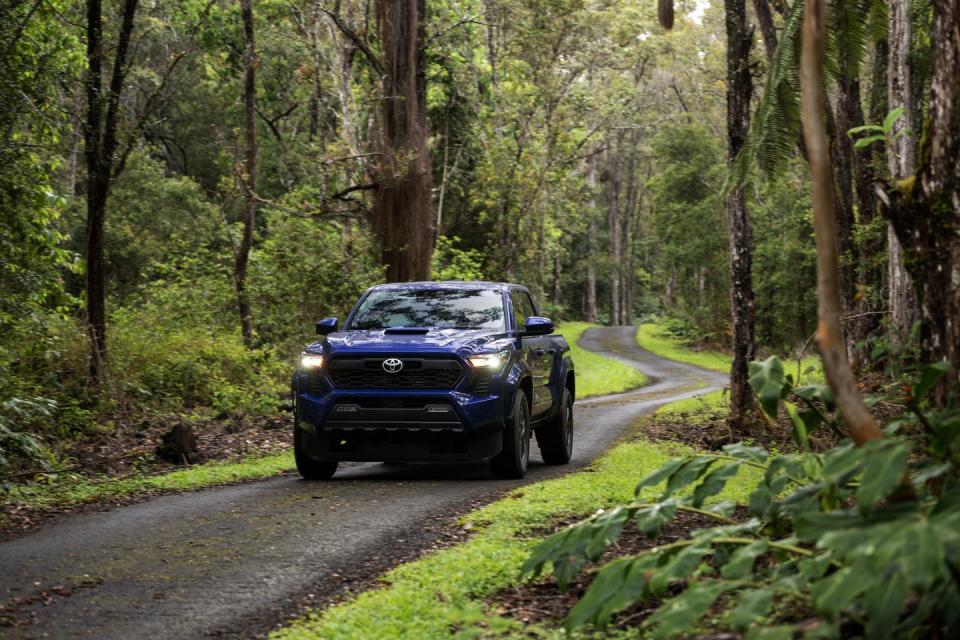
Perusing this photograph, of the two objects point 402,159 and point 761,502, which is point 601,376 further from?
point 761,502

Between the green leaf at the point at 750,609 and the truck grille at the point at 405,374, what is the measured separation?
708 cm

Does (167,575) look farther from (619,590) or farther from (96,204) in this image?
(96,204)

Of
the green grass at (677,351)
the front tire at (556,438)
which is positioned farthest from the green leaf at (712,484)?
the green grass at (677,351)

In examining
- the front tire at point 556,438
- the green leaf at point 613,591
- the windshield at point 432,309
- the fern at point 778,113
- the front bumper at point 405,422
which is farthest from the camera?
the front tire at point 556,438

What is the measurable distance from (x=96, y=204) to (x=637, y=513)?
12.9 metres

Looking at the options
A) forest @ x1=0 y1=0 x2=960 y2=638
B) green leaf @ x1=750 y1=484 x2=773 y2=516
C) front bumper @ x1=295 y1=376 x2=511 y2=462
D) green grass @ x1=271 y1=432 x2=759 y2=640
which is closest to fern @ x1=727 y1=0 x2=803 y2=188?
forest @ x1=0 y1=0 x2=960 y2=638

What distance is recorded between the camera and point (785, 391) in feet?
16.5

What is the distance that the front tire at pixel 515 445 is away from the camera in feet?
36.8

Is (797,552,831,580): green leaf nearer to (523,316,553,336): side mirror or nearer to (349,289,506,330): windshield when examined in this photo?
(523,316,553,336): side mirror

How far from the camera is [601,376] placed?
3678cm

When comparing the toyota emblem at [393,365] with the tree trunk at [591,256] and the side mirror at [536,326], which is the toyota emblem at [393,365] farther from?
the tree trunk at [591,256]

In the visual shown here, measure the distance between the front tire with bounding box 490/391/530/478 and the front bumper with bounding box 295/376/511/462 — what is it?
0.38 feet

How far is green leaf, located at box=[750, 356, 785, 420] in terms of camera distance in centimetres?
492

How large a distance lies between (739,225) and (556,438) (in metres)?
4.37
